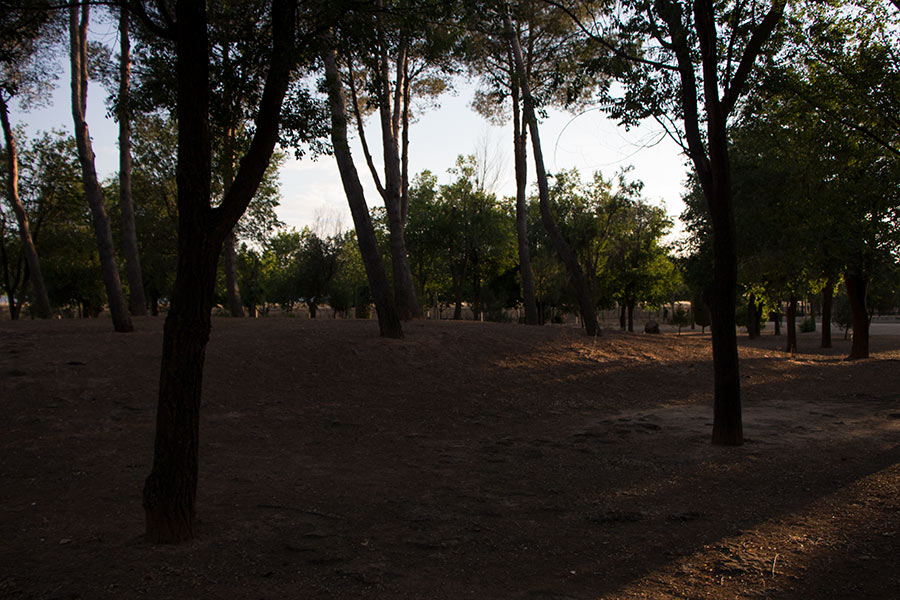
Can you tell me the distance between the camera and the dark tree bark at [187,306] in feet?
15.4

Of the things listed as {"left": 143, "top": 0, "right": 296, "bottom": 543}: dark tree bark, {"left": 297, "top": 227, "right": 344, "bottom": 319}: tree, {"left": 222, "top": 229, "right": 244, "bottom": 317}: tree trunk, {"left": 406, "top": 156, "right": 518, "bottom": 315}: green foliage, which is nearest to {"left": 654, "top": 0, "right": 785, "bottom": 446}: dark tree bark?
{"left": 143, "top": 0, "right": 296, "bottom": 543}: dark tree bark

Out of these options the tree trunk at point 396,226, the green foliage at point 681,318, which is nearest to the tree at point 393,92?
the tree trunk at point 396,226

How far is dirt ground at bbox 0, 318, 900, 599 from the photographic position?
4.15 m

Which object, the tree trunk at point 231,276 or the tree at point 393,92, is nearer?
the tree at point 393,92

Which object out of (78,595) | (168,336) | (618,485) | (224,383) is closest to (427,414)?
(224,383)

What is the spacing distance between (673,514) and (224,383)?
305 inches

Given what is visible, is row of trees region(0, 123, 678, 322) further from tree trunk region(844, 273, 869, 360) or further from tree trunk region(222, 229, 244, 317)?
tree trunk region(844, 273, 869, 360)

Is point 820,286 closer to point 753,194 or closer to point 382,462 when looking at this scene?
point 753,194

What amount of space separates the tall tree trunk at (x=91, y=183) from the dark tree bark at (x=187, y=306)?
9458 mm

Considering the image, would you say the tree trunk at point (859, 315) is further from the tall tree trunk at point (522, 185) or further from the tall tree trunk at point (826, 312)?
the tall tree trunk at point (522, 185)

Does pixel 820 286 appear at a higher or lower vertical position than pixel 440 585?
higher

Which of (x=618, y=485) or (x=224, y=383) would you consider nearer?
(x=618, y=485)

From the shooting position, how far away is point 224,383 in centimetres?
1042

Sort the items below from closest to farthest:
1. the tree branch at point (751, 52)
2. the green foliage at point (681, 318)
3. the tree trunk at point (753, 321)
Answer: the tree branch at point (751, 52), the tree trunk at point (753, 321), the green foliage at point (681, 318)
